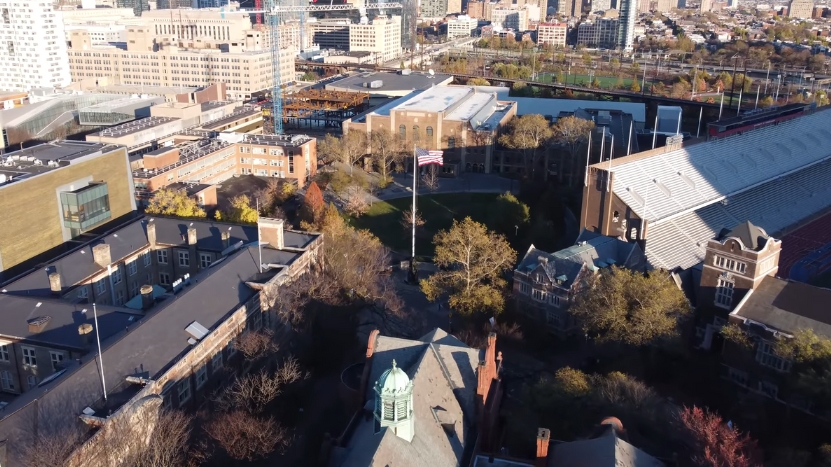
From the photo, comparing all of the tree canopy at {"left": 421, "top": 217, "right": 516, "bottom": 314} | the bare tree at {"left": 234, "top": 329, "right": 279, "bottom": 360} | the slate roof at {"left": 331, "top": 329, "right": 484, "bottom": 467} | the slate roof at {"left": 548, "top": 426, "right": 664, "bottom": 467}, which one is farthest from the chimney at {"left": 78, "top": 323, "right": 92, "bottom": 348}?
the slate roof at {"left": 548, "top": 426, "right": 664, "bottom": 467}

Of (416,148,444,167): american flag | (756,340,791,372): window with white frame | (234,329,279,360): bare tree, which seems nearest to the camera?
(756,340,791,372): window with white frame

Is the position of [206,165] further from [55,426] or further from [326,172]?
[55,426]

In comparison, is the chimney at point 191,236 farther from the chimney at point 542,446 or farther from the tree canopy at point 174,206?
the chimney at point 542,446

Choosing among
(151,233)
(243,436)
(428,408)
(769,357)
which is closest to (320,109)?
(151,233)

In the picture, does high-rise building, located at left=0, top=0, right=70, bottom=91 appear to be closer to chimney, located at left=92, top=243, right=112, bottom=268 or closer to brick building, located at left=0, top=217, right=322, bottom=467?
brick building, located at left=0, top=217, right=322, bottom=467

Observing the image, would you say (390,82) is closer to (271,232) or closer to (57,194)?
(57,194)

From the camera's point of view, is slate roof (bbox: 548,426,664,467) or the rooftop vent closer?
slate roof (bbox: 548,426,664,467)

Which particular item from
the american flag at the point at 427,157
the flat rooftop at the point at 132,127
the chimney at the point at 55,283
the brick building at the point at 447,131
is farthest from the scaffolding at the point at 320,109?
the chimney at the point at 55,283
